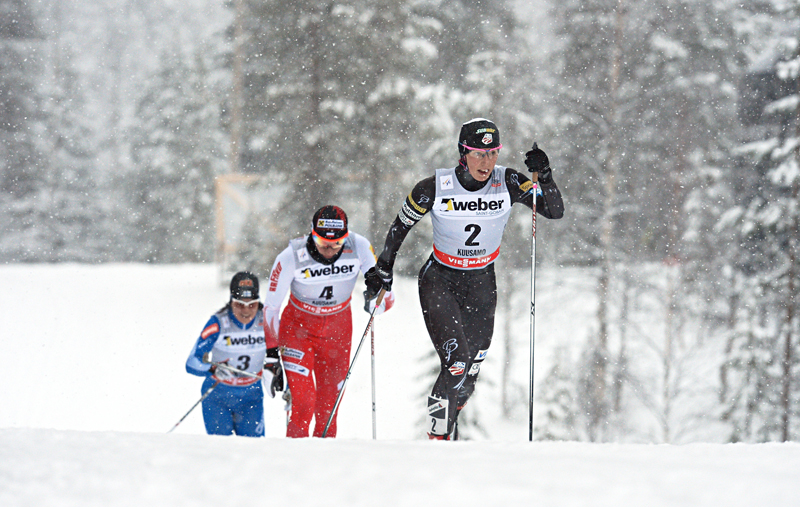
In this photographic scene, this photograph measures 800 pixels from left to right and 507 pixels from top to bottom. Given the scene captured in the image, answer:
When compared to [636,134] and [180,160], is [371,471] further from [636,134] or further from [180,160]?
[180,160]

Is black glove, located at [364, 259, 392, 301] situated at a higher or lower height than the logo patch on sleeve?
lower

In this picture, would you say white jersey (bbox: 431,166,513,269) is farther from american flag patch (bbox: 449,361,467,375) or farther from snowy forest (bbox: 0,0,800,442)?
snowy forest (bbox: 0,0,800,442)

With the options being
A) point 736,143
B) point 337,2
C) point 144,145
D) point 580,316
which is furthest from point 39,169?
point 736,143

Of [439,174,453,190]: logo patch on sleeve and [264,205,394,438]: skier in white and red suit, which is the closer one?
[439,174,453,190]: logo patch on sleeve

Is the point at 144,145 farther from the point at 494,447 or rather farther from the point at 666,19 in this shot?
the point at 494,447

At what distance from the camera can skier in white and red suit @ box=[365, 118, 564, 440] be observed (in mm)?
4043

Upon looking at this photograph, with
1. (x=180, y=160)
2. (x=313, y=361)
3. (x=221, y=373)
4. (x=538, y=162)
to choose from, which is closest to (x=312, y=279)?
(x=313, y=361)

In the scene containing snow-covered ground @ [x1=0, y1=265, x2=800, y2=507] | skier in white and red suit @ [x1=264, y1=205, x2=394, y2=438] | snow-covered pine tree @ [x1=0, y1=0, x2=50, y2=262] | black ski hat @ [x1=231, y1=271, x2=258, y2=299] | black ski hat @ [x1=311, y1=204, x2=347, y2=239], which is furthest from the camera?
snow-covered pine tree @ [x1=0, y1=0, x2=50, y2=262]

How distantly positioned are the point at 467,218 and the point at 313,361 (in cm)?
176

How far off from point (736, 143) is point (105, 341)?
17.2 metres

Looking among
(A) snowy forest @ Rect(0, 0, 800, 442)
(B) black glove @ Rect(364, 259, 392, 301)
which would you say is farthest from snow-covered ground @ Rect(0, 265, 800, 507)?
(A) snowy forest @ Rect(0, 0, 800, 442)

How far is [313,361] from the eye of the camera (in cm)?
487

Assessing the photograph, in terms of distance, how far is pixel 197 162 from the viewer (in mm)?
25172

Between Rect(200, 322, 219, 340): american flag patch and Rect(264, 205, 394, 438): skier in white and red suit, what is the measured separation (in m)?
0.66
